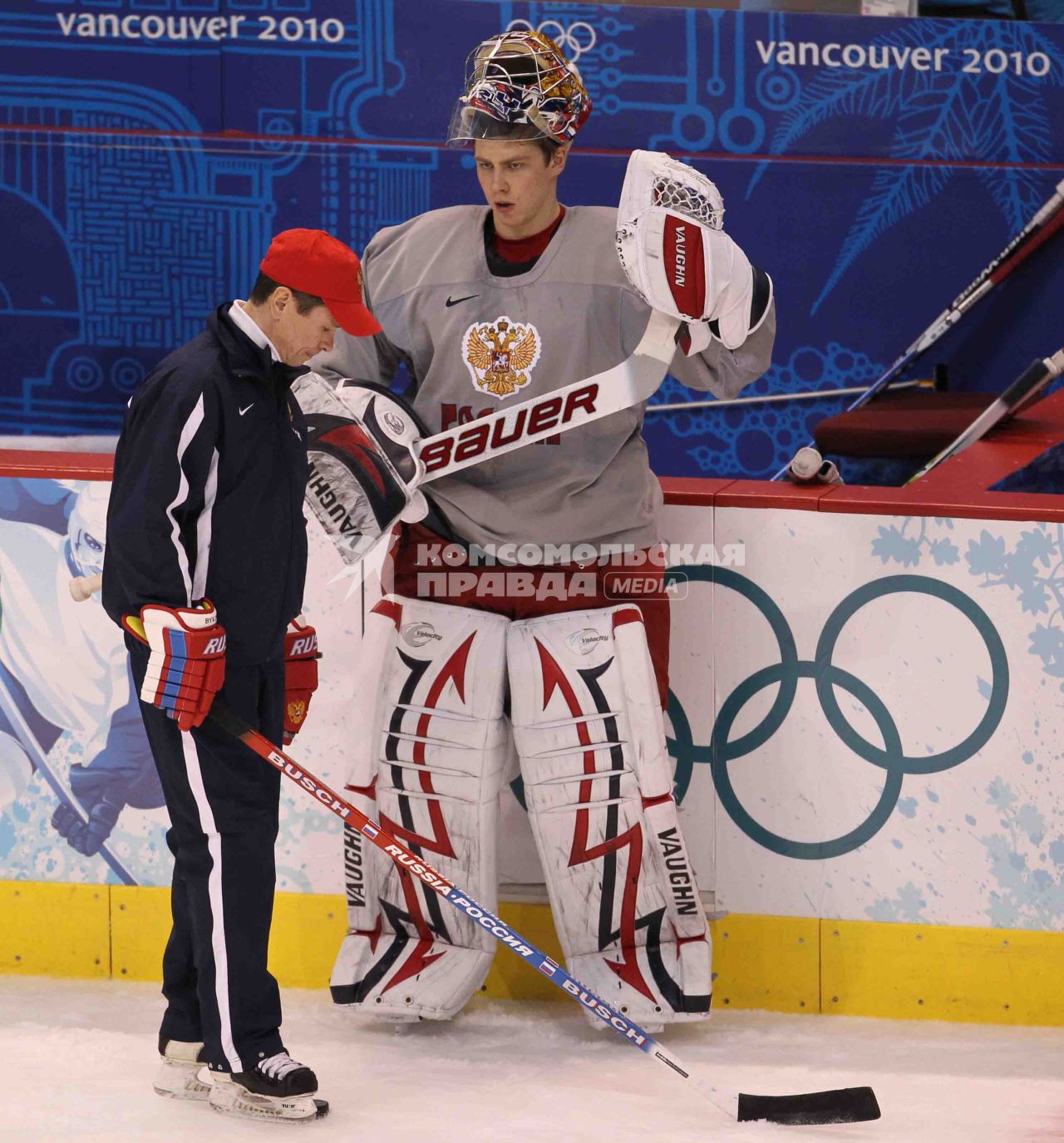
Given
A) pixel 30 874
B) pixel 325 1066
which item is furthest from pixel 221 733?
pixel 30 874

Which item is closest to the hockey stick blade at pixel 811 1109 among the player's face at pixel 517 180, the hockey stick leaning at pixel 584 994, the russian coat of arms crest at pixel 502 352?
the hockey stick leaning at pixel 584 994

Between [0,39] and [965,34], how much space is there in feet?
8.13

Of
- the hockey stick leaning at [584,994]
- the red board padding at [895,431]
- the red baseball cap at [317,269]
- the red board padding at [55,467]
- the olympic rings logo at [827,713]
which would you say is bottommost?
the hockey stick leaning at [584,994]

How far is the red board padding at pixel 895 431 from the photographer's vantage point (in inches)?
165

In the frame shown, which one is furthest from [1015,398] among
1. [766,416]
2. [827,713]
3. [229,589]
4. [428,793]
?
[229,589]

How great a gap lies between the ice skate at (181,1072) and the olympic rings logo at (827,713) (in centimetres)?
90

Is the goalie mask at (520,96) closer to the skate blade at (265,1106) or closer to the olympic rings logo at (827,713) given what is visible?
the olympic rings logo at (827,713)

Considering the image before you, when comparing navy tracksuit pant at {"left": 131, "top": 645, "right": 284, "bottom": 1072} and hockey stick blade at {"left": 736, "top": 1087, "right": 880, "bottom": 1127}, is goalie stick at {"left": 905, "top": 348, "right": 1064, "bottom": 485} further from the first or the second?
navy tracksuit pant at {"left": 131, "top": 645, "right": 284, "bottom": 1072}

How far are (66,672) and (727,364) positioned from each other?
1.25m

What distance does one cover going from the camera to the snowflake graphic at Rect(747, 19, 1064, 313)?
14.2ft

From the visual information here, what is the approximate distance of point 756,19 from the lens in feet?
14.2

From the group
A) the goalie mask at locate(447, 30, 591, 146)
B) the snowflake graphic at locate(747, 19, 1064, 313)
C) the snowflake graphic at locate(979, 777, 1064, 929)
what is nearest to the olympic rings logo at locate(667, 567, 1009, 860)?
the snowflake graphic at locate(979, 777, 1064, 929)

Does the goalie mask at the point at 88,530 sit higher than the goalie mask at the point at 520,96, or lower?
lower

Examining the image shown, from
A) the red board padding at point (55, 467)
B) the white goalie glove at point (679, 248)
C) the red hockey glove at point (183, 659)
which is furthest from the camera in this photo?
the red board padding at point (55, 467)
